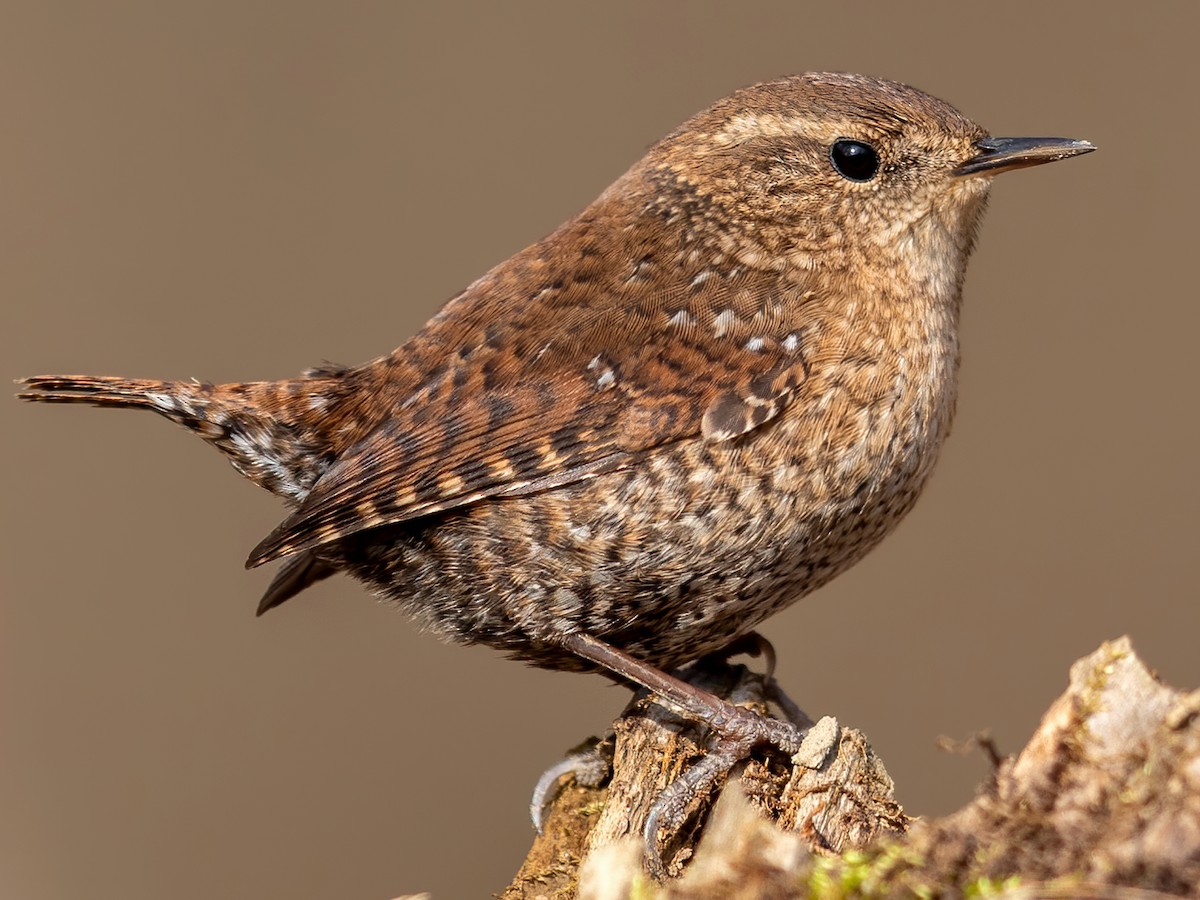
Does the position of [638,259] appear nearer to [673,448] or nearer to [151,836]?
[673,448]

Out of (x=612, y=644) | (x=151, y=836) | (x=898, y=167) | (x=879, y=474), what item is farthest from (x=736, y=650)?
(x=151, y=836)

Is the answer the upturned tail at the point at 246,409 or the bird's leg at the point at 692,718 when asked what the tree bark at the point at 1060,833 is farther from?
the upturned tail at the point at 246,409

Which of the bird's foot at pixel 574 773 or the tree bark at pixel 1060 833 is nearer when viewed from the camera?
the tree bark at pixel 1060 833

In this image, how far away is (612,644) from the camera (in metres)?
3.62

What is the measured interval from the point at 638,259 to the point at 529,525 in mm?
836

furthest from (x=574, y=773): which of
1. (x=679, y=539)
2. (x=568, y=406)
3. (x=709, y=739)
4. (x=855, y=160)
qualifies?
(x=855, y=160)

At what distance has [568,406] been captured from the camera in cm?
341

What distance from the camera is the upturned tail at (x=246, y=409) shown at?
3.88m

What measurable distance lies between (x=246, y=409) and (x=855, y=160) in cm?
191

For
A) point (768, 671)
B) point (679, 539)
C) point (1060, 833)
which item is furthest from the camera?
point (768, 671)

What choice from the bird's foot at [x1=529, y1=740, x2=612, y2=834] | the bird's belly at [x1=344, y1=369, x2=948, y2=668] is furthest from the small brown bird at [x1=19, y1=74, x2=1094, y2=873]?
the bird's foot at [x1=529, y1=740, x2=612, y2=834]

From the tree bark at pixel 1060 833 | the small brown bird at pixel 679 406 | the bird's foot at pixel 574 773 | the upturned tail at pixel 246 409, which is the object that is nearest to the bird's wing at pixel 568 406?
the small brown bird at pixel 679 406

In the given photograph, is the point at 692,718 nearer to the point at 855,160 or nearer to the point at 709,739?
the point at 709,739

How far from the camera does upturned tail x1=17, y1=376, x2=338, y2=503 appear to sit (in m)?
3.88
